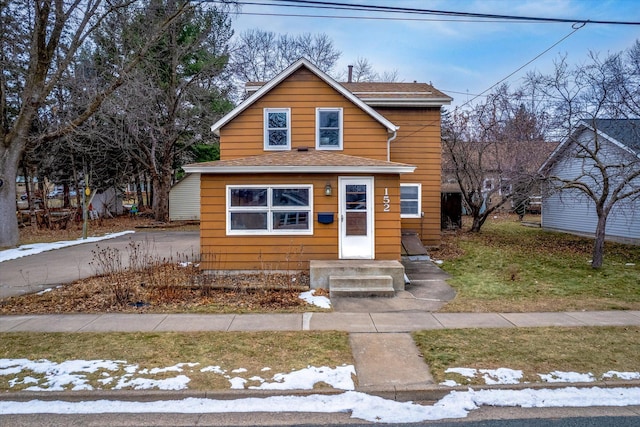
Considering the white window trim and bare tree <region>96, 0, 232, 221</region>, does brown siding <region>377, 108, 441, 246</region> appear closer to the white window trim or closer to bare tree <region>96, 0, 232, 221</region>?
the white window trim

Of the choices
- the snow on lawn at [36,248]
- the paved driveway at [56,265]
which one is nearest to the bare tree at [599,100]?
the paved driveway at [56,265]

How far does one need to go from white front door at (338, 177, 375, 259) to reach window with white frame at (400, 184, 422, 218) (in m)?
4.81

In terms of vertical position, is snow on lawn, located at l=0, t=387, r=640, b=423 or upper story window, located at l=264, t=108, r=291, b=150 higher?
upper story window, located at l=264, t=108, r=291, b=150

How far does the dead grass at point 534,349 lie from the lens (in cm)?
484

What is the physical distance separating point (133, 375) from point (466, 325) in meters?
4.88

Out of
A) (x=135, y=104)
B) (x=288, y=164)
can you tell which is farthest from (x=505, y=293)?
(x=135, y=104)

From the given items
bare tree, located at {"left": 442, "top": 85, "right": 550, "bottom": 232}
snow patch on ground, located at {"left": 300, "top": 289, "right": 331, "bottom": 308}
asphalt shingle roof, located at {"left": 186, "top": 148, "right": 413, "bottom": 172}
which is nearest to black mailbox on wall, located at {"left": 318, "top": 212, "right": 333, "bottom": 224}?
asphalt shingle roof, located at {"left": 186, "top": 148, "right": 413, "bottom": 172}

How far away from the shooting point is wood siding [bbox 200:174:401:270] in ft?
32.0

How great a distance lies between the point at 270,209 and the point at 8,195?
437 inches

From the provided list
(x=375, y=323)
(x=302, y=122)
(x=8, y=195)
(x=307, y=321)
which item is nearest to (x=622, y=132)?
(x=302, y=122)

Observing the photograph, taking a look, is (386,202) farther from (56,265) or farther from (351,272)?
(56,265)

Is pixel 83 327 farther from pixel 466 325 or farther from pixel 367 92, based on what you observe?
pixel 367 92

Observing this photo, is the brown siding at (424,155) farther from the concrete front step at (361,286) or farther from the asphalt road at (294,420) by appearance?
the asphalt road at (294,420)

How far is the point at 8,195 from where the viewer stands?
565 inches
